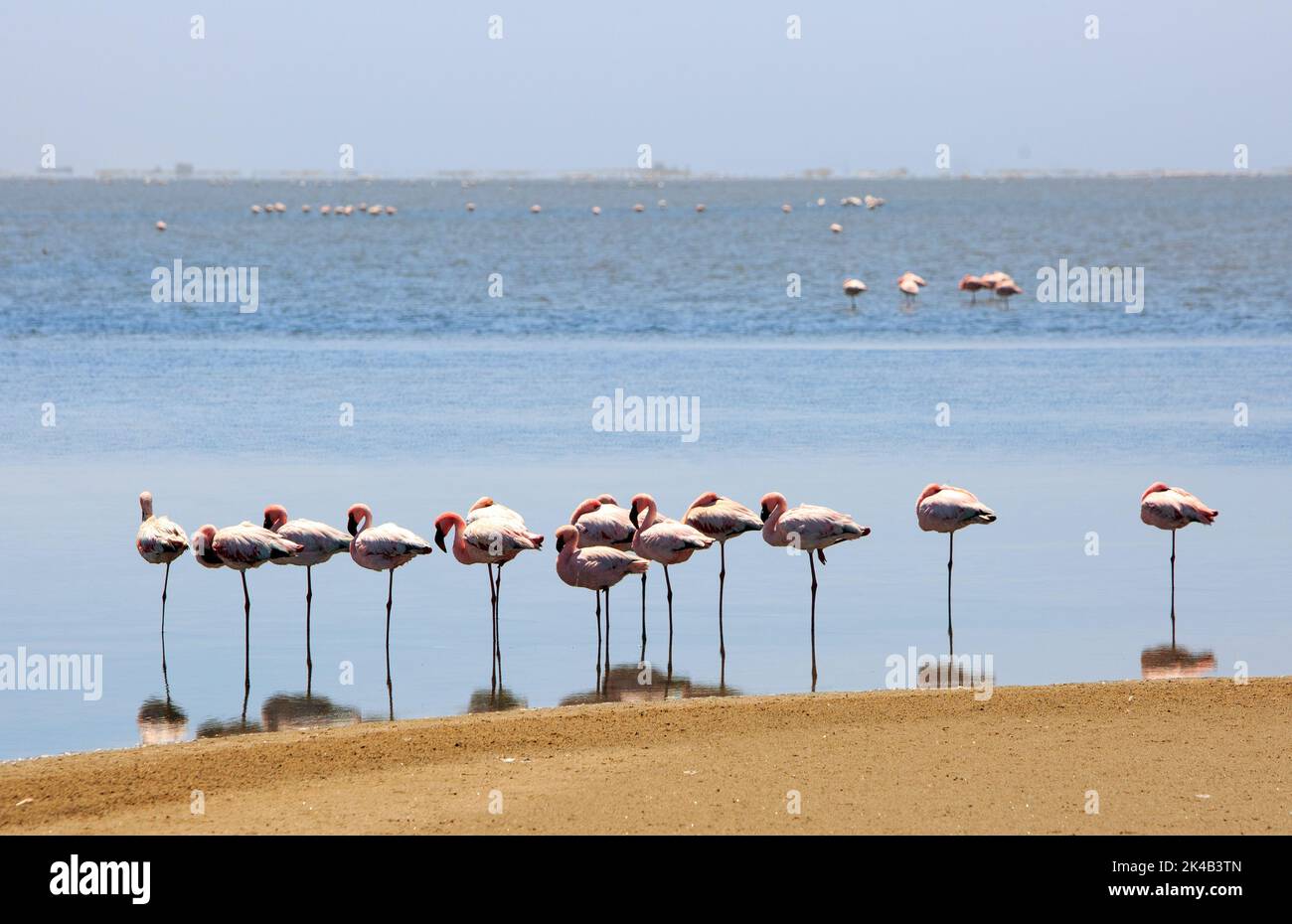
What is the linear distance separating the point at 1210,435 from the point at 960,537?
678cm

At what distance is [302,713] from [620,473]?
8.06 meters

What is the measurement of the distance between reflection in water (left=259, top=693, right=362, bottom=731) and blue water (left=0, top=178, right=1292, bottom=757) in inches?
1.6

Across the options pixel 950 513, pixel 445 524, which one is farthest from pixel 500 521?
pixel 950 513

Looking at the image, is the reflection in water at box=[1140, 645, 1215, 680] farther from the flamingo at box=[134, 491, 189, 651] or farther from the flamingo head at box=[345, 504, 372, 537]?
the flamingo at box=[134, 491, 189, 651]

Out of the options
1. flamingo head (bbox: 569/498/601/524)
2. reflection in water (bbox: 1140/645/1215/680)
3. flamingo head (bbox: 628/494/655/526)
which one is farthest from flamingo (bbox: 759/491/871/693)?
reflection in water (bbox: 1140/645/1215/680)

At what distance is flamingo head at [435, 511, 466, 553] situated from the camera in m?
13.2

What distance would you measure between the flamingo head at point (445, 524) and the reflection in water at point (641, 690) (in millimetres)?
1986

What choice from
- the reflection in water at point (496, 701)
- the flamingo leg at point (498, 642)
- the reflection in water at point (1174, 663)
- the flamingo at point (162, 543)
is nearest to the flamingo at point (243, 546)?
the flamingo at point (162, 543)

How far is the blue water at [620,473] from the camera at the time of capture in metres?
11.9

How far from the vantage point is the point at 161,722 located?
10.6 m

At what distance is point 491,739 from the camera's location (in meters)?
9.93

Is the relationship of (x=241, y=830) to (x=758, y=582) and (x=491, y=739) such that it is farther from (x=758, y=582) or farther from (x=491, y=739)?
(x=758, y=582)

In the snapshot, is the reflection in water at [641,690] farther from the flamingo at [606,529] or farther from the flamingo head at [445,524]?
the flamingo head at [445,524]
